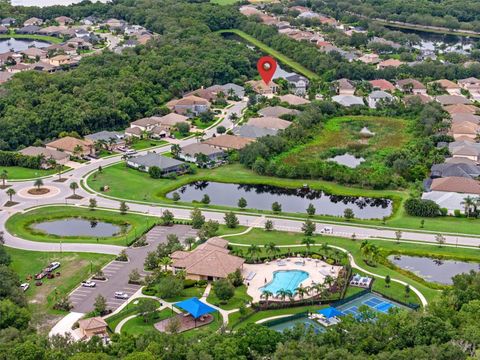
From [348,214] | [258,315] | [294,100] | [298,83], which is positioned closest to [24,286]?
[258,315]

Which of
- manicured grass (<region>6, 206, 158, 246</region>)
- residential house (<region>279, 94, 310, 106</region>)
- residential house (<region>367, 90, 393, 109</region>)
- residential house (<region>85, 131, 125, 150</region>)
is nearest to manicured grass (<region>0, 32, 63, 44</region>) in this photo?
residential house (<region>279, 94, 310, 106</region>)

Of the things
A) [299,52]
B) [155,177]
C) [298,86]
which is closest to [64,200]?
[155,177]

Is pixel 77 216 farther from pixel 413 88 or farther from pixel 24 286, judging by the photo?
pixel 413 88

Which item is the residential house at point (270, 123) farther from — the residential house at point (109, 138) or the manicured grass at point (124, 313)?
the manicured grass at point (124, 313)

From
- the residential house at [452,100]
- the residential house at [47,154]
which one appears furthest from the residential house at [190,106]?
the residential house at [452,100]

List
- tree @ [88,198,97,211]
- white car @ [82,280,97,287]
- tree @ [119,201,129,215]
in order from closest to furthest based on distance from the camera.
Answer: white car @ [82,280,97,287] < tree @ [119,201,129,215] < tree @ [88,198,97,211]

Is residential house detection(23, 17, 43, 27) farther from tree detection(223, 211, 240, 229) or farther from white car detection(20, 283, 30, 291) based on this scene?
white car detection(20, 283, 30, 291)
